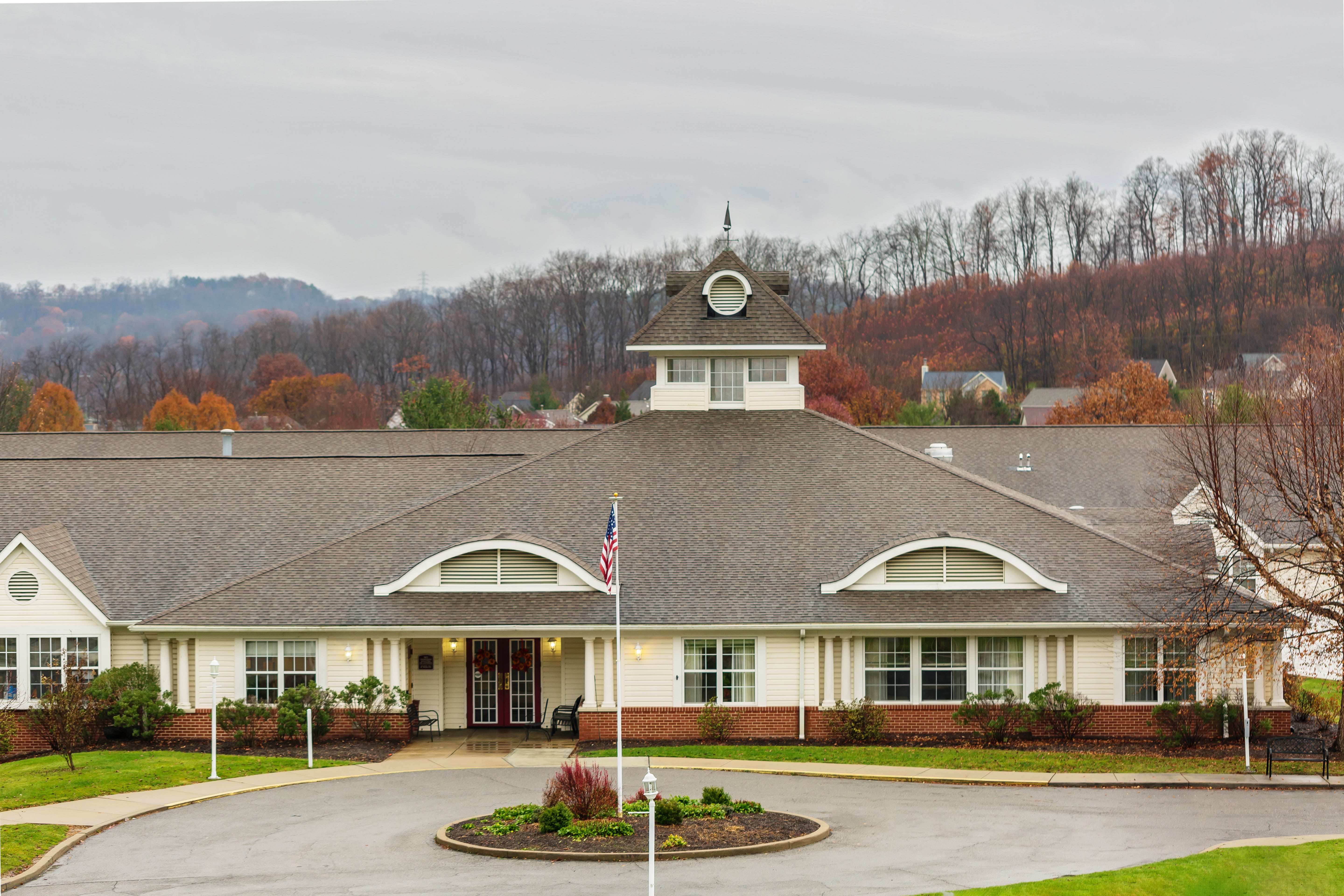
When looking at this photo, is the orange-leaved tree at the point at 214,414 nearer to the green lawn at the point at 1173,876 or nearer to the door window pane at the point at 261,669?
the door window pane at the point at 261,669

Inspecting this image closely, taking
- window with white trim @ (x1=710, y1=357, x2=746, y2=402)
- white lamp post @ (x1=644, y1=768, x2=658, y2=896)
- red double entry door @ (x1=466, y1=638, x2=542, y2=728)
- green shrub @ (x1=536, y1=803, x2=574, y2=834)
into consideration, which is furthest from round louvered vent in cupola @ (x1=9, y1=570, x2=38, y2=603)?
white lamp post @ (x1=644, y1=768, x2=658, y2=896)

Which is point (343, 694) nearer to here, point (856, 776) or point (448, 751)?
point (448, 751)

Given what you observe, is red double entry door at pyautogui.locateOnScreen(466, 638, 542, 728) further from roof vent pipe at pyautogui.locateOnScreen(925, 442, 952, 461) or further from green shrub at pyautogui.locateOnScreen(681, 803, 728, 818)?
roof vent pipe at pyautogui.locateOnScreen(925, 442, 952, 461)

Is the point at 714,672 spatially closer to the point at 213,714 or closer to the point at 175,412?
the point at 213,714

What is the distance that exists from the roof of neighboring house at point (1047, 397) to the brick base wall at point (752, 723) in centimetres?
8733

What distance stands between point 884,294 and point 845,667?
12415 cm

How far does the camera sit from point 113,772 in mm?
23766

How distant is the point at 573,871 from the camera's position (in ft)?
55.4

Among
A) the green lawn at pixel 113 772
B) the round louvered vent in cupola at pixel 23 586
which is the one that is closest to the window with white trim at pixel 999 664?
the green lawn at pixel 113 772

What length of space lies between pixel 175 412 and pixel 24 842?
92913mm

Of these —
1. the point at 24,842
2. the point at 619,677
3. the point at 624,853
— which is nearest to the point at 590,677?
the point at 619,677

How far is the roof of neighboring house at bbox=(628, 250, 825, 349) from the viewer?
110ft

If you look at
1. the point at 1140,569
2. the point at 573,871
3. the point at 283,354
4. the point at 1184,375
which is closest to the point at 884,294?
the point at 1184,375

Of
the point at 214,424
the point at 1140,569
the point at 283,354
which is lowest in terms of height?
the point at 1140,569
